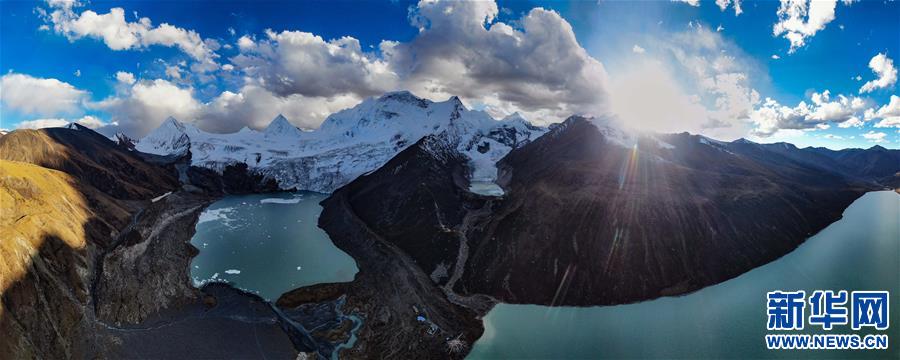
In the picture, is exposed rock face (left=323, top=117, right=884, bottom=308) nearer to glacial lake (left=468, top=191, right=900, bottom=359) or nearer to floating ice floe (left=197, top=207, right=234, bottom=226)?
glacial lake (left=468, top=191, right=900, bottom=359)

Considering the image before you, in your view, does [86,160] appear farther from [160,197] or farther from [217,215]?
[217,215]

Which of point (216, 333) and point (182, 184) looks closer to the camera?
point (216, 333)

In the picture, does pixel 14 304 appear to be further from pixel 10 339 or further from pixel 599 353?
pixel 599 353

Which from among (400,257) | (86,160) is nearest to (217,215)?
(86,160)

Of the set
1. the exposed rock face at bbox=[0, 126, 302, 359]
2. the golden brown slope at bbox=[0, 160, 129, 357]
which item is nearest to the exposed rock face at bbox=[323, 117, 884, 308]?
the exposed rock face at bbox=[0, 126, 302, 359]

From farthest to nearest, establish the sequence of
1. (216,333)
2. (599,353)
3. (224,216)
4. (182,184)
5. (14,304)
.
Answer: (182,184), (224,216), (216,333), (599,353), (14,304)

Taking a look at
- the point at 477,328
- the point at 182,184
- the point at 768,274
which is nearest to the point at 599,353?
the point at 477,328

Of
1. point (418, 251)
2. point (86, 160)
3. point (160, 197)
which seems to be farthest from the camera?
point (160, 197)
